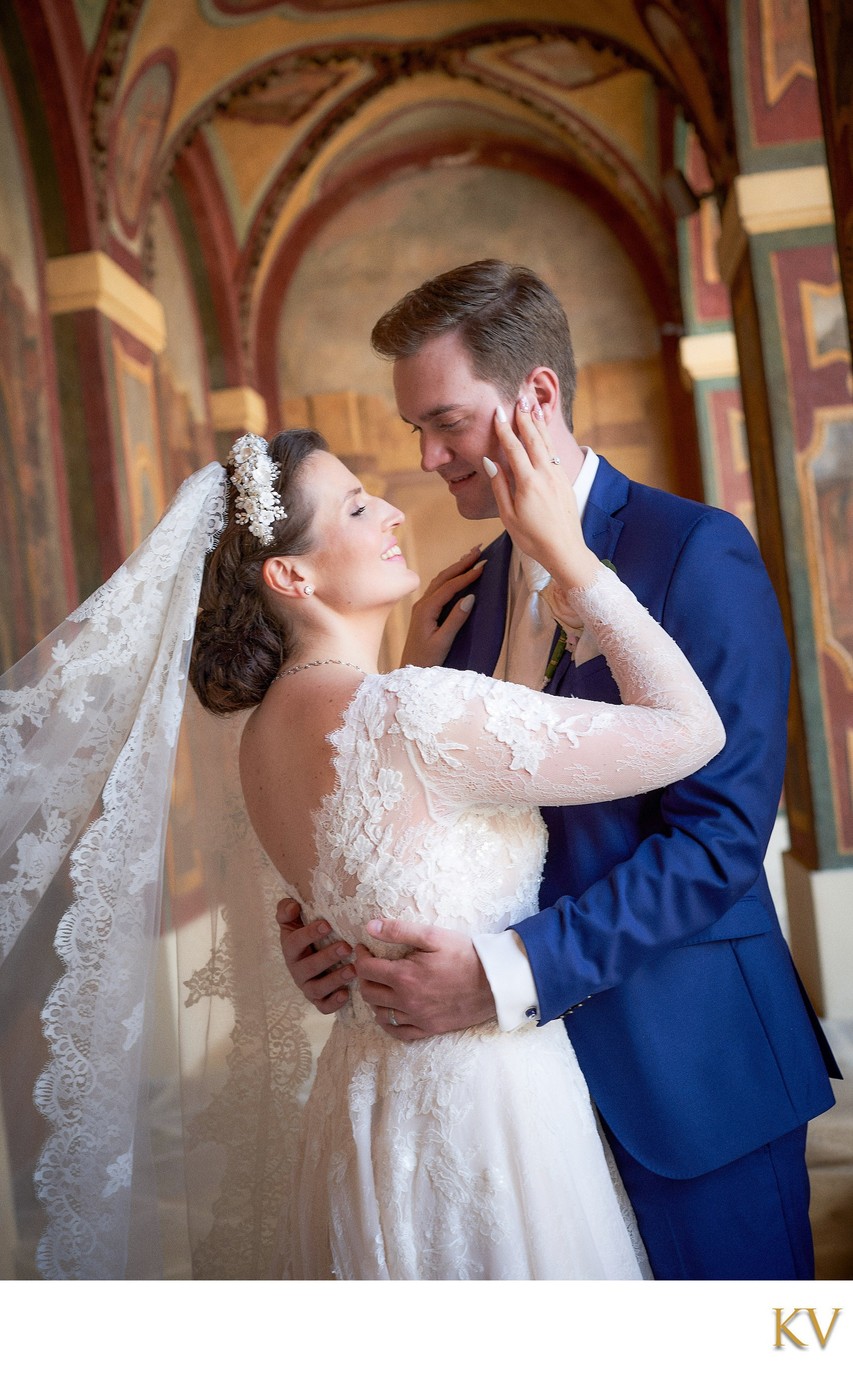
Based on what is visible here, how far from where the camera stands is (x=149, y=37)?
7039mm

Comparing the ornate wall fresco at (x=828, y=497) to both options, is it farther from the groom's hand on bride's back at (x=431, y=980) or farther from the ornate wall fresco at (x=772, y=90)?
the groom's hand on bride's back at (x=431, y=980)

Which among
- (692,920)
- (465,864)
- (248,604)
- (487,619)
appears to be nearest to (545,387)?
(487,619)

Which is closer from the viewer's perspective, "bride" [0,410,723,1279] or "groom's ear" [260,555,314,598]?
"bride" [0,410,723,1279]

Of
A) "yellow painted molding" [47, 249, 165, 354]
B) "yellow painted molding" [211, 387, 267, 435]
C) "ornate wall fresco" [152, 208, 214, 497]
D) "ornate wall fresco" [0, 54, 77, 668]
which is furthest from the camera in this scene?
"yellow painted molding" [211, 387, 267, 435]

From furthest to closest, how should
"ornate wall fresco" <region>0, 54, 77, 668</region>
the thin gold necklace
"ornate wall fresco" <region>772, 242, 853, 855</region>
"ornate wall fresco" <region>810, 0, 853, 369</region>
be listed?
"ornate wall fresco" <region>772, 242, 853, 855</region>, "ornate wall fresco" <region>0, 54, 77, 668</region>, "ornate wall fresco" <region>810, 0, 853, 369</region>, the thin gold necklace

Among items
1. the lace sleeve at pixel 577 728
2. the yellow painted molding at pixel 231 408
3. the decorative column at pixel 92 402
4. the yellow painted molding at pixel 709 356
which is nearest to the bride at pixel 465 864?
the lace sleeve at pixel 577 728

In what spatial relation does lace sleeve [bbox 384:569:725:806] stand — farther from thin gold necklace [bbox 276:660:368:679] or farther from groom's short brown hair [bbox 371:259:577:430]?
groom's short brown hair [bbox 371:259:577:430]

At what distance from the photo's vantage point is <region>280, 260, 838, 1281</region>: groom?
190 centimetres

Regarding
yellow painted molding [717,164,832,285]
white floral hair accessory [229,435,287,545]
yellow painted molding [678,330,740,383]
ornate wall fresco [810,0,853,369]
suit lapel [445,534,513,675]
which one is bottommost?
suit lapel [445,534,513,675]

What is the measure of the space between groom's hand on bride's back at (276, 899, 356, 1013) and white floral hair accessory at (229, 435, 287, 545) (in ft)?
2.41

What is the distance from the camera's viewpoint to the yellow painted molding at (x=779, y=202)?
6.12m

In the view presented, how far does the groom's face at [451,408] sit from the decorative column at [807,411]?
13.2ft

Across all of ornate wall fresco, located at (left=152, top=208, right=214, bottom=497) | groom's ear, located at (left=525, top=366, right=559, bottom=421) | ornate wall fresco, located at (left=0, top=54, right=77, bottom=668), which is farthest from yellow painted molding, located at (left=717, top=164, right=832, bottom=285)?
groom's ear, located at (left=525, top=366, right=559, bottom=421)

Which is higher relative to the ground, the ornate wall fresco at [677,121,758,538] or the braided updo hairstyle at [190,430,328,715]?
the ornate wall fresco at [677,121,758,538]
